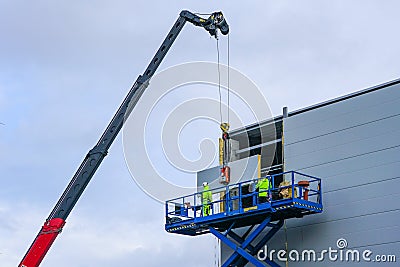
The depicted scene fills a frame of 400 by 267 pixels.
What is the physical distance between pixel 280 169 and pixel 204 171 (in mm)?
4324

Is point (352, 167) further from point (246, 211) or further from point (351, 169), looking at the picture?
point (246, 211)

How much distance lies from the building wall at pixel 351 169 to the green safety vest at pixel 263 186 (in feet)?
7.64

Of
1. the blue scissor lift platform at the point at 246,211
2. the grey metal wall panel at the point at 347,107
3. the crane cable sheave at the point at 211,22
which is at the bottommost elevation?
the blue scissor lift platform at the point at 246,211

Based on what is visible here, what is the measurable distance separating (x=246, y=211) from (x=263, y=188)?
3.99ft

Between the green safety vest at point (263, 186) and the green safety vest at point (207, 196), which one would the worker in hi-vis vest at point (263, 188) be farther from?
the green safety vest at point (207, 196)

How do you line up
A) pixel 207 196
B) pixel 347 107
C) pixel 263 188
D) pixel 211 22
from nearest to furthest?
pixel 263 188 < pixel 347 107 < pixel 207 196 < pixel 211 22

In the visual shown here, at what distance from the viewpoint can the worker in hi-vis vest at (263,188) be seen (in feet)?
94.3

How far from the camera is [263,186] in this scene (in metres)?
29.0

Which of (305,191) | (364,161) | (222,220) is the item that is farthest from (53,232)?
(364,161)

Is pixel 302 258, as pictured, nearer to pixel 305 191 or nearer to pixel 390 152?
pixel 305 191

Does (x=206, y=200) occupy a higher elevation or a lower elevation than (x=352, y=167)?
lower

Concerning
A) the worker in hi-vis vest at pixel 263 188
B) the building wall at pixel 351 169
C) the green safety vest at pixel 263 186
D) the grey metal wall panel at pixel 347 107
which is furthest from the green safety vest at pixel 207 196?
the grey metal wall panel at pixel 347 107

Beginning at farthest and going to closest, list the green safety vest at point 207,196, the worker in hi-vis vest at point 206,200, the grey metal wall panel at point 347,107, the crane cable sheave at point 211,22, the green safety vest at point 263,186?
the crane cable sheave at point 211,22 → the green safety vest at point 207,196 → the worker in hi-vis vest at point 206,200 → the green safety vest at point 263,186 → the grey metal wall panel at point 347,107

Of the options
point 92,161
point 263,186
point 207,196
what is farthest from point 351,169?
point 92,161
